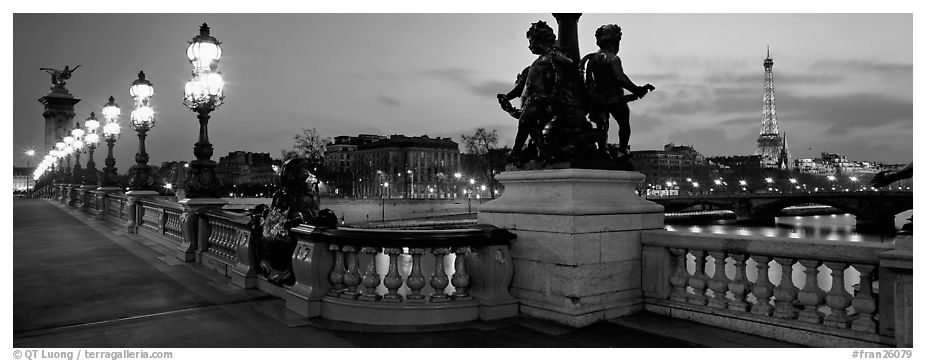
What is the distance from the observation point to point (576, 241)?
19.8 feet

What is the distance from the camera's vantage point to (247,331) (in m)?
5.82

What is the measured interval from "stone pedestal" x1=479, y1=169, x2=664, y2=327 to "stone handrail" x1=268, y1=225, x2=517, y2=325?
23 centimetres

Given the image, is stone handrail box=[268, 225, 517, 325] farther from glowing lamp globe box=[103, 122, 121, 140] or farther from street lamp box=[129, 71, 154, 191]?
glowing lamp globe box=[103, 122, 121, 140]

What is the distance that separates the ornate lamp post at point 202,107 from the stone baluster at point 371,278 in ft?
20.9

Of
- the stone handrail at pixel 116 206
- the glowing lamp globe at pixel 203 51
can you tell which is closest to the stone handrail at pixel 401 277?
the glowing lamp globe at pixel 203 51

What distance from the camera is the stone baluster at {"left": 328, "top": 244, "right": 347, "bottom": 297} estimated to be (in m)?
6.35

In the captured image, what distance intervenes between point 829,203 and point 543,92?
283 feet

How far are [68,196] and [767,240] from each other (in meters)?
39.4

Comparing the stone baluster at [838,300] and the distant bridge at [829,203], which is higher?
the stone baluster at [838,300]

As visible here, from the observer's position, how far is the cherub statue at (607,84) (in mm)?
6938

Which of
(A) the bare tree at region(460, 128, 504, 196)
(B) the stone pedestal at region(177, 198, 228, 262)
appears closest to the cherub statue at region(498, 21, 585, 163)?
(B) the stone pedestal at region(177, 198, 228, 262)

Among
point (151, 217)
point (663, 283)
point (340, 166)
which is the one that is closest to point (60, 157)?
point (151, 217)

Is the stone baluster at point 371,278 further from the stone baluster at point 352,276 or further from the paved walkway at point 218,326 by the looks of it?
the paved walkway at point 218,326

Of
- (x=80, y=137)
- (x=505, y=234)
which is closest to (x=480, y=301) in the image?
(x=505, y=234)
